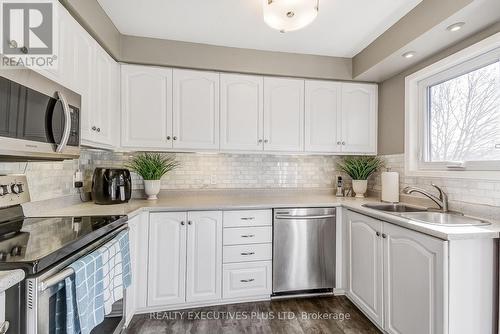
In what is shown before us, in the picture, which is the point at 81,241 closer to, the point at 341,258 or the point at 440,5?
the point at 341,258

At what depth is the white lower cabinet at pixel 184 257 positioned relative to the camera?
201 cm

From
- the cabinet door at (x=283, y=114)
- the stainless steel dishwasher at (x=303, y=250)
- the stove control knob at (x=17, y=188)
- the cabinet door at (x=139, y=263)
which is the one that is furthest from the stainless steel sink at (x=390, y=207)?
the stove control knob at (x=17, y=188)

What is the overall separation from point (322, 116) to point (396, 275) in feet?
5.31

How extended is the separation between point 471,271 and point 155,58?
8.84 feet

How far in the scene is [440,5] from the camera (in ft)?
5.16

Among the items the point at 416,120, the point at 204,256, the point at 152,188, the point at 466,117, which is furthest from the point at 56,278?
the point at 416,120

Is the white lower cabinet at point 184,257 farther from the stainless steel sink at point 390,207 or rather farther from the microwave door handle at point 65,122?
the stainless steel sink at point 390,207

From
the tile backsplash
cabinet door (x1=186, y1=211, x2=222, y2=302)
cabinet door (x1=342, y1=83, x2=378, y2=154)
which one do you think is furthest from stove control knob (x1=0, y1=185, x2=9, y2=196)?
cabinet door (x1=342, y1=83, x2=378, y2=154)

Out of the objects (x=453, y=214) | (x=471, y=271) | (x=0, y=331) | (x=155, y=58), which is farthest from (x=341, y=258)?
(x=155, y=58)

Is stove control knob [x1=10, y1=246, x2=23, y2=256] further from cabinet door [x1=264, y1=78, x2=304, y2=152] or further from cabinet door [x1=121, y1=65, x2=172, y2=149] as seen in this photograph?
cabinet door [x1=264, y1=78, x2=304, y2=152]

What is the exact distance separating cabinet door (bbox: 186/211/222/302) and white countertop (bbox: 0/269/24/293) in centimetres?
132

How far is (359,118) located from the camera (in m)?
2.71

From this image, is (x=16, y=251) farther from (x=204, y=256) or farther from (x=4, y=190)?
(x=204, y=256)

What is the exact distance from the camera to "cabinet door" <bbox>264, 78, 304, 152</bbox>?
8.29 ft
